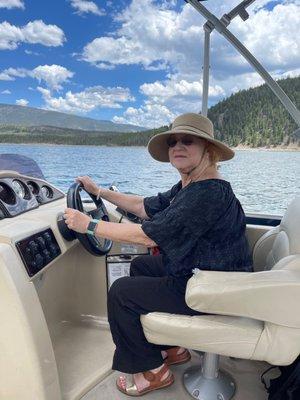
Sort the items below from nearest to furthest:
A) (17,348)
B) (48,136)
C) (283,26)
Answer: (17,348), (283,26), (48,136)

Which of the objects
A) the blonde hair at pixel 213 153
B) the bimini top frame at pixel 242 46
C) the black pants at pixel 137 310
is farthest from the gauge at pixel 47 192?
the bimini top frame at pixel 242 46

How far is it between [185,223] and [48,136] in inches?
58.3

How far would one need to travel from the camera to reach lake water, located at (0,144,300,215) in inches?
96.3

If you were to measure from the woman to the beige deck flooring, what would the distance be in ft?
0.11

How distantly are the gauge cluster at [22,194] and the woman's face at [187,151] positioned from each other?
68cm

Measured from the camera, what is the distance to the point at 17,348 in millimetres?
Result: 1243

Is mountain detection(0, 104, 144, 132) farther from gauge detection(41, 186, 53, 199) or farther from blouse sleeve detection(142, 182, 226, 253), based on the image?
blouse sleeve detection(142, 182, 226, 253)

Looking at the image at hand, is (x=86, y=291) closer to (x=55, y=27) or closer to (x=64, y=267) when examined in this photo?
(x=64, y=267)

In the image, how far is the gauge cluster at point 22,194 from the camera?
1545 mm

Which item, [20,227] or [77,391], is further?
[77,391]

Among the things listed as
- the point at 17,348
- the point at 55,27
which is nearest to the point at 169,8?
the point at 55,27

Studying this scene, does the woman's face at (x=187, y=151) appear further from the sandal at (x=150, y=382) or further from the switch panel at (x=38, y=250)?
the sandal at (x=150, y=382)

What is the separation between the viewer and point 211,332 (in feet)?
4.09

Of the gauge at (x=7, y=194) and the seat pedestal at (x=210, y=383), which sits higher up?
the gauge at (x=7, y=194)
